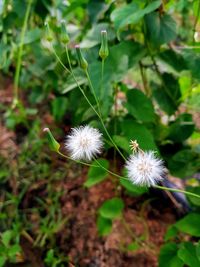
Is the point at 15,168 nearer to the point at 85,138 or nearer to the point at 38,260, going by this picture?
the point at 38,260

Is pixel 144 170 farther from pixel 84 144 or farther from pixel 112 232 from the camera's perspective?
pixel 112 232

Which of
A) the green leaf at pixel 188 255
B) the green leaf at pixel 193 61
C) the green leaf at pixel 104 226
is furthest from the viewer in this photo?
the green leaf at pixel 104 226

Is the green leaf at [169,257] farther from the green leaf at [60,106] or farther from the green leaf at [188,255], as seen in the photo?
the green leaf at [60,106]

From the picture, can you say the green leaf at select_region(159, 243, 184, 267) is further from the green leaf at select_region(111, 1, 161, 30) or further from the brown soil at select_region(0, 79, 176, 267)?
the green leaf at select_region(111, 1, 161, 30)

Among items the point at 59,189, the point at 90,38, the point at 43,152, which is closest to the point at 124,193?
the point at 59,189

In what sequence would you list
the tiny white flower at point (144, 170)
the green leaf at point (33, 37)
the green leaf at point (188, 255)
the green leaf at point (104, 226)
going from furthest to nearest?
1. the green leaf at point (33, 37)
2. the green leaf at point (104, 226)
3. the green leaf at point (188, 255)
4. the tiny white flower at point (144, 170)

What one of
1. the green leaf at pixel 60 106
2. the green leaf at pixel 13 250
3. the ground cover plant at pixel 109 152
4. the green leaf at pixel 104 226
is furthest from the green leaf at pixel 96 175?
the green leaf at pixel 60 106
